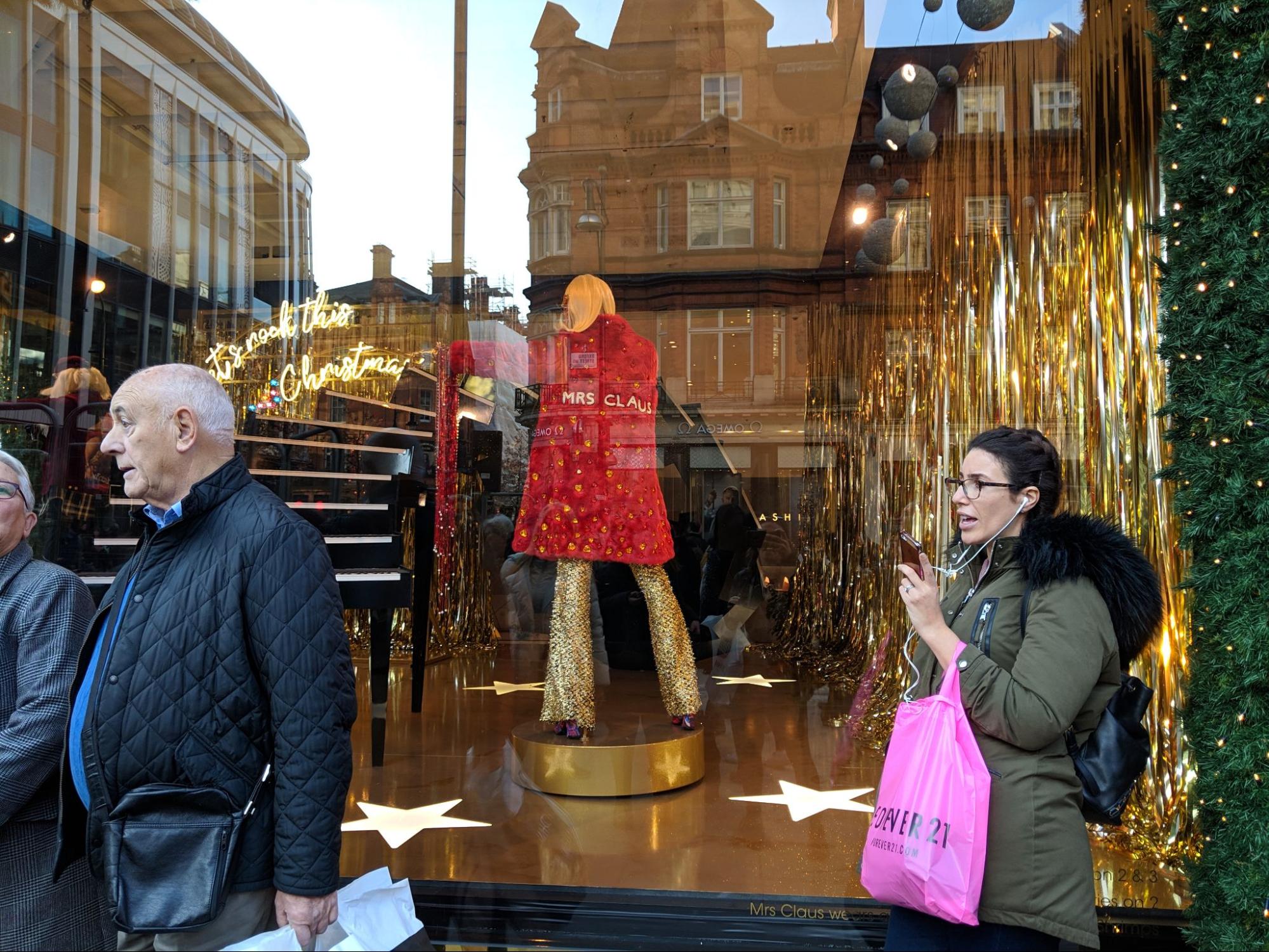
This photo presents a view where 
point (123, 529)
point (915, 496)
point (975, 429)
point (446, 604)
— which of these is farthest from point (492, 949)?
point (446, 604)

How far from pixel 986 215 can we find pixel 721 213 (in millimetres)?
2881

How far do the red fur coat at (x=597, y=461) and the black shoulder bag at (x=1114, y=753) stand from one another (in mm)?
2100

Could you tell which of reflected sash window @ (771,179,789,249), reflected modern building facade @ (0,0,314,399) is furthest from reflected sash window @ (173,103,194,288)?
reflected sash window @ (771,179,789,249)

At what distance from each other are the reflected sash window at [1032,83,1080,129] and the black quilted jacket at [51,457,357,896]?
2.56 m

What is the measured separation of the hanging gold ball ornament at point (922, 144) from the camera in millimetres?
4156

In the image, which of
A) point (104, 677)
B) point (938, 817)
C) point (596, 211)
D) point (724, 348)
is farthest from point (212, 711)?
point (724, 348)

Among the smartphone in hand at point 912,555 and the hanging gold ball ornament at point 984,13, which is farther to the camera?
the hanging gold ball ornament at point 984,13

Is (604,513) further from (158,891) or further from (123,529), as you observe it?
(158,891)

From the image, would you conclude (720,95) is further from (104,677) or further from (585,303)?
(104,677)

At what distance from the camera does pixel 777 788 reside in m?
3.08

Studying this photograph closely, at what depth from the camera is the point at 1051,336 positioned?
2.84 metres

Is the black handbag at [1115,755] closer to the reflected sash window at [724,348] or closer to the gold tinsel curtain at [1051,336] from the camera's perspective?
the gold tinsel curtain at [1051,336]

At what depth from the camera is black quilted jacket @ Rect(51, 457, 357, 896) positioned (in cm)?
126

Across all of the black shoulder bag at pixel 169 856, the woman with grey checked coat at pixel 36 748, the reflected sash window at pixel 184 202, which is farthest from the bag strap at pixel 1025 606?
the reflected sash window at pixel 184 202
